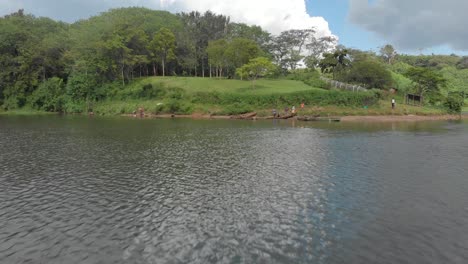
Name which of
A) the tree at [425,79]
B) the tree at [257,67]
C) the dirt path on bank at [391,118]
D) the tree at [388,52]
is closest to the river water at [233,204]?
the dirt path on bank at [391,118]

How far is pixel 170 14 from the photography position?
142 metres

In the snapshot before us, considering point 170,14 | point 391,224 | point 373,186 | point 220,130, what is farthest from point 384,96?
point 170,14

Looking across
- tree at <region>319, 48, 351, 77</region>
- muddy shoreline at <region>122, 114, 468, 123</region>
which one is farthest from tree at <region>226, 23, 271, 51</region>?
muddy shoreline at <region>122, 114, 468, 123</region>

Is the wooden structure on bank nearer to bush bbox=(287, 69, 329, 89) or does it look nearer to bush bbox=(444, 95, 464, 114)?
bush bbox=(444, 95, 464, 114)

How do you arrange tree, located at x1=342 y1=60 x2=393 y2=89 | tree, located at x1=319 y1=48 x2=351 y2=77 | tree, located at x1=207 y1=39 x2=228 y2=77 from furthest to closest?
tree, located at x1=319 y1=48 x2=351 y2=77, tree, located at x1=207 y1=39 x2=228 y2=77, tree, located at x1=342 y1=60 x2=393 y2=89

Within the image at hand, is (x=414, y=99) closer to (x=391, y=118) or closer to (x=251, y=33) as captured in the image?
(x=391, y=118)

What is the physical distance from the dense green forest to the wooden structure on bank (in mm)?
1891

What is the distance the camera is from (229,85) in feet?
302

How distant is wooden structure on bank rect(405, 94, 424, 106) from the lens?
88100mm

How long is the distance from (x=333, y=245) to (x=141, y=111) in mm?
75363

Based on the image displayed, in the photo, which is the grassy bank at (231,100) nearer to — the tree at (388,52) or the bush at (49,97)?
Result: the bush at (49,97)

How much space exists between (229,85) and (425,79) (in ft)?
171

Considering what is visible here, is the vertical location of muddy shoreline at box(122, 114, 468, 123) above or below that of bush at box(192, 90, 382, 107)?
below

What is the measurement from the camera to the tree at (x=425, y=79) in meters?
86.0
